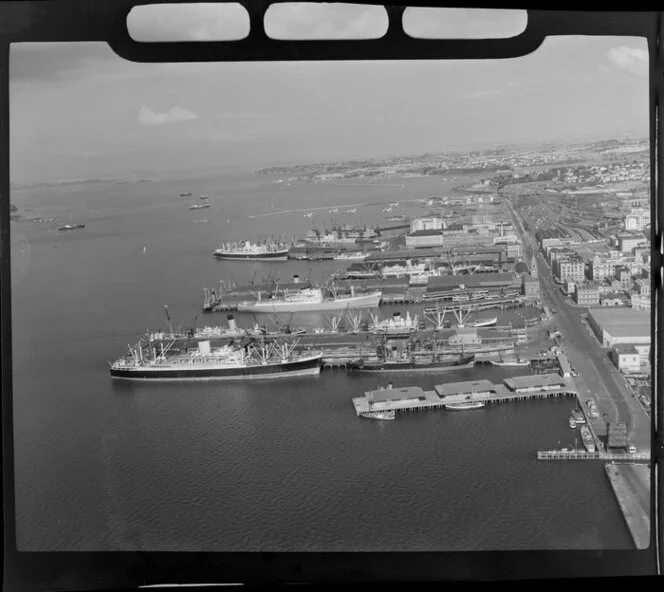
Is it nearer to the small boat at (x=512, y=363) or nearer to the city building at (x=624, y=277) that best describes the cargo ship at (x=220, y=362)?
the small boat at (x=512, y=363)

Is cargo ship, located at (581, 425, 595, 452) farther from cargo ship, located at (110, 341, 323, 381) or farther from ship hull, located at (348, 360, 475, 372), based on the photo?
cargo ship, located at (110, 341, 323, 381)

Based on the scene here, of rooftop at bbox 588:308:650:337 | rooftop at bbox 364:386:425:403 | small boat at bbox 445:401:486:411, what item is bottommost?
small boat at bbox 445:401:486:411

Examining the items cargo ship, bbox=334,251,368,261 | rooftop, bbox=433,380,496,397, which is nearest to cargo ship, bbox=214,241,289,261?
cargo ship, bbox=334,251,368,261

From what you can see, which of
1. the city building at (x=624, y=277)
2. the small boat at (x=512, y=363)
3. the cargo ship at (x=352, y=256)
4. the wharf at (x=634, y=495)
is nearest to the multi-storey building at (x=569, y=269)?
the city building at (x=624, y=277)

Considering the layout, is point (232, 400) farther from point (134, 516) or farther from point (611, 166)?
point (611, 166)

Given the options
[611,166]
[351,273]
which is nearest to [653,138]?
[611,166]

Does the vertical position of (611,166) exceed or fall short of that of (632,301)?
it exceeds it
